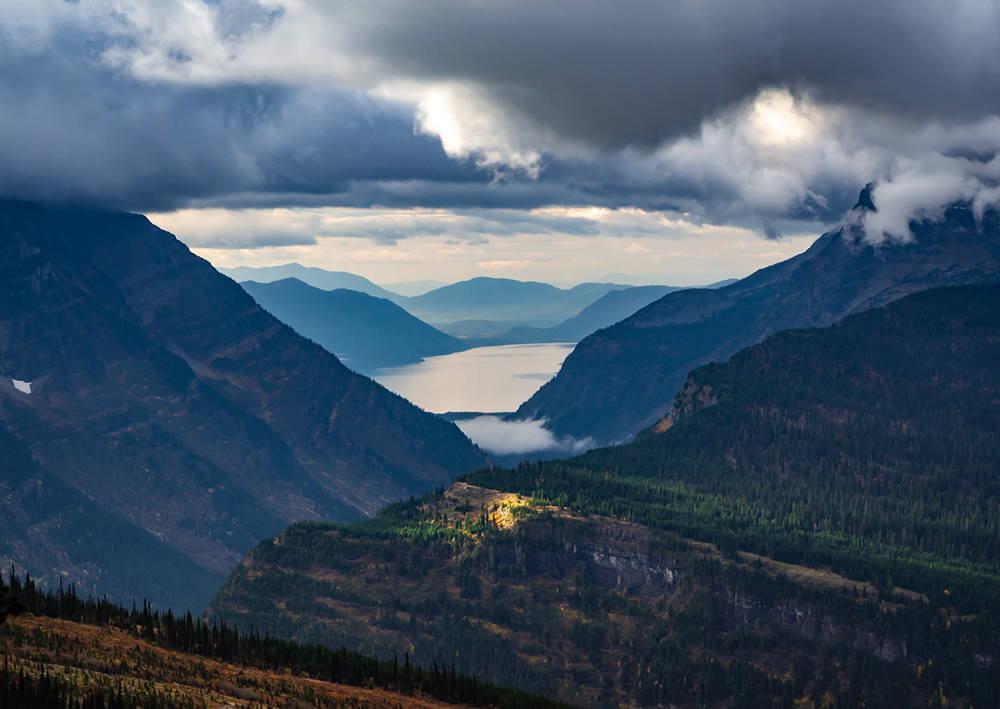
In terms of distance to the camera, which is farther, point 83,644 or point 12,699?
point 83,644

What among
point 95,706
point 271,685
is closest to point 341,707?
point 271,685

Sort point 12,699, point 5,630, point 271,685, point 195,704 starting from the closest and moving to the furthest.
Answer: point 12,699 → point 195,704 → point 5,630 → point 271,685

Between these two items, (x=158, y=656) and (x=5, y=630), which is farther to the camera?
(x=158, y=656)

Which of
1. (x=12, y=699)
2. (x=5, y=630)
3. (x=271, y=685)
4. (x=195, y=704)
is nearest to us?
(x=12, y=699)

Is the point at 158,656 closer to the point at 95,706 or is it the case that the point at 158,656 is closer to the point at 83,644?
the point at 83,644

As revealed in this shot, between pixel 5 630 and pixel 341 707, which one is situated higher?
pixel 5 630

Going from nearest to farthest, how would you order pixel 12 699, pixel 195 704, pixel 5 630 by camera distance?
pixel 12 699, pixel 195 704, pixel 5 630

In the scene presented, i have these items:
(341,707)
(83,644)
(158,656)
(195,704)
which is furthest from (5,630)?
(341,707)

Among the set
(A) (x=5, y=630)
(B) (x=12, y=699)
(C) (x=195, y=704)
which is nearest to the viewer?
(B) (x=12, y=699)

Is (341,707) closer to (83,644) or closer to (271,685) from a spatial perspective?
(271,685)
